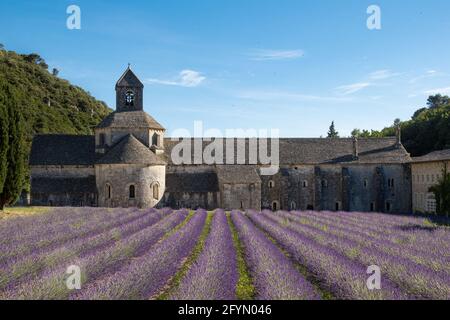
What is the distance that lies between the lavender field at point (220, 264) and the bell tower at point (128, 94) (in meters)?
23.3

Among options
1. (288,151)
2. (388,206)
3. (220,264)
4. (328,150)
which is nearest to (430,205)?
(388,206)

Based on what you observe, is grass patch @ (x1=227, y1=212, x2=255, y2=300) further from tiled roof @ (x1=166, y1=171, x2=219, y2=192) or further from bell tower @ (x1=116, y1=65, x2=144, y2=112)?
bell tower @ (x1=116, y1=65, x2=144, y2=112)

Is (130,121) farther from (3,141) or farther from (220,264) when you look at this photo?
(220,264)

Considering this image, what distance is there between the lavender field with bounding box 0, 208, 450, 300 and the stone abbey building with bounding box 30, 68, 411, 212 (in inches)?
652

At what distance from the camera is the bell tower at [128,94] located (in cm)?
4138

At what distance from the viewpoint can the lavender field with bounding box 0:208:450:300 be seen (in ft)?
28.2

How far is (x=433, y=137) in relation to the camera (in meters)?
58.2

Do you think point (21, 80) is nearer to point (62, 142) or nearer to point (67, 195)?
point (62, 142)

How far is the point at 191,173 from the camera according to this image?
39.7m

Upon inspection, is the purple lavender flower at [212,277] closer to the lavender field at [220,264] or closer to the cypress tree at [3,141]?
the lavender field at [220,264]

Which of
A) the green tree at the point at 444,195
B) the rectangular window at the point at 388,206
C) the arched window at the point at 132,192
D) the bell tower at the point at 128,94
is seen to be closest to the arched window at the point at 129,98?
the bell tower at the point at 128,94

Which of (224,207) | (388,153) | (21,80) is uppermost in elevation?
(21,80)
